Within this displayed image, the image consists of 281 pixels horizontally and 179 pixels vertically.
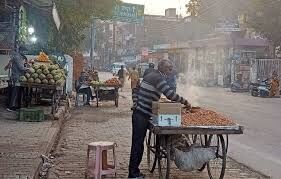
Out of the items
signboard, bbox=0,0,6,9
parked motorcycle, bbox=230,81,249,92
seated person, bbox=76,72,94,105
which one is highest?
signboard, bbox=0,0,6,9

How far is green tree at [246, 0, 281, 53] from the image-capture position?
34562 mm

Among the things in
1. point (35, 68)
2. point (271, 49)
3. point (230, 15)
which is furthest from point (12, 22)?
point (230, 15)

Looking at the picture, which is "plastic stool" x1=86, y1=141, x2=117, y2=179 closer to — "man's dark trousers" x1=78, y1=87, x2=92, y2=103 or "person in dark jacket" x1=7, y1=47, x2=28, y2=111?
"person in dark jacket" x1=7, y1=47, x2=28, y2=111

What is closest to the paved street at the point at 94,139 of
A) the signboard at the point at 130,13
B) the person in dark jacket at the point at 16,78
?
the person in dark jacket at the point at 16,78

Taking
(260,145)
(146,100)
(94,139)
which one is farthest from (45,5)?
(146,100)

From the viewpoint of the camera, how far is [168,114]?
7023 mm

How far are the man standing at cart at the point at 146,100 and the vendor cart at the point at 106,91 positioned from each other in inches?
531

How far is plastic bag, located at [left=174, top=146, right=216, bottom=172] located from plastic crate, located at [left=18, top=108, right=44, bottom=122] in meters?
6.96

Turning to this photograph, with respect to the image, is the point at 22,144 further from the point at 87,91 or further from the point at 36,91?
the point at 87,91

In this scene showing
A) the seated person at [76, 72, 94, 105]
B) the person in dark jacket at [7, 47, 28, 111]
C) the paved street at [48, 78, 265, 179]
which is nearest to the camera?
the paved street at [48, 78, 265, 179]

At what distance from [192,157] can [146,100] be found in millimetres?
1142

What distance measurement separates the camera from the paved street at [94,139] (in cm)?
820

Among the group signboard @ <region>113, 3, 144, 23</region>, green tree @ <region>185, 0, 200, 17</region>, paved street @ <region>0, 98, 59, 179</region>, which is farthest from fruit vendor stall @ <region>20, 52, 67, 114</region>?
green tree @ <region>185, 0, 200, 17</region>

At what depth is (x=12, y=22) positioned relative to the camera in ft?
49.1
